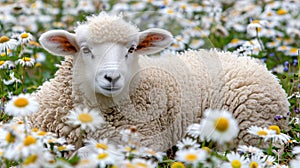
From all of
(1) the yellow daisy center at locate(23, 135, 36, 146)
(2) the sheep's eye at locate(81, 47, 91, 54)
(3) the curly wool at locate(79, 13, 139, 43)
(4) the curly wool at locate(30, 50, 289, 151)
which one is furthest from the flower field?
(2) the sheep's eye at locate(81, 47, 91, 54)

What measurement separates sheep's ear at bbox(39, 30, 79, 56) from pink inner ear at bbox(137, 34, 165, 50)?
0.45 metres

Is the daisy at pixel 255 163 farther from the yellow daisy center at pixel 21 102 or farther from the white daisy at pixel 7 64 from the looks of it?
the white daisy at pixel 7 64

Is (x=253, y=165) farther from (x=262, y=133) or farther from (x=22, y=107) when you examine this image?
(x=22, y=107)

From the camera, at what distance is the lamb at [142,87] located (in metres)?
4.05

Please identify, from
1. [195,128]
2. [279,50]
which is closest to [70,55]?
[195,128]

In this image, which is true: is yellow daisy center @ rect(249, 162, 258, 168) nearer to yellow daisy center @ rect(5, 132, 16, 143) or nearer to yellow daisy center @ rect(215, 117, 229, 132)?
yellow daisy center @ rect(215, 117, 229, 132)

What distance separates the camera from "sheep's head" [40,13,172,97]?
3893mm

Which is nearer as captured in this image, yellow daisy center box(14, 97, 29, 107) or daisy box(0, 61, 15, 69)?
yellow daisy center box(14, 97, 29, 107)

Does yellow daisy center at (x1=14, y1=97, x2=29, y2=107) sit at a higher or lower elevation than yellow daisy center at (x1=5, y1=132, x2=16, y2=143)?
higher

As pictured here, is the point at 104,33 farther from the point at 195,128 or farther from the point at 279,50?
the point at 279,50

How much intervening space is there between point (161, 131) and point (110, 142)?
1.38ft

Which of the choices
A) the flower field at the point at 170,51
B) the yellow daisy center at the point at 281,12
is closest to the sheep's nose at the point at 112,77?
the flower field at the point at 170,51

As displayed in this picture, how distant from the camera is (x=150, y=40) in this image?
4320 mm

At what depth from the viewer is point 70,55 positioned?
4.27 metres
